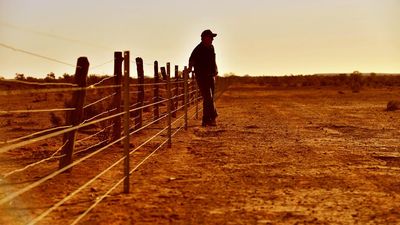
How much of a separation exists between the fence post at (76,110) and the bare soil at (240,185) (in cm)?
29


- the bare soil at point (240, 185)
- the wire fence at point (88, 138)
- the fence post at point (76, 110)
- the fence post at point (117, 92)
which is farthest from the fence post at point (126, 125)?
the fence post at point (117, 92)

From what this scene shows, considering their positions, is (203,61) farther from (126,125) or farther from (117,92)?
(126,125)

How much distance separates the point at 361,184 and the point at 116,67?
5.22 metres

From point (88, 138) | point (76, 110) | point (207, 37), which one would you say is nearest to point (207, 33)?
point (207, 37)

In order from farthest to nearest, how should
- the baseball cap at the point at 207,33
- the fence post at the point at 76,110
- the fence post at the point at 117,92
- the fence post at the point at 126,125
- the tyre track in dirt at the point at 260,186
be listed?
1. the baseball cap at the point at 207,33
2. the fence post at the point at 117,92
3. the fence post at the point at 76,110
4. the fence post at the point at 126,125
5. the tyre track in dirt at the point at 260,186

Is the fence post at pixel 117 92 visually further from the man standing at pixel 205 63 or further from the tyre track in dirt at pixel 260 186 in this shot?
the man standing at pixel 205 63

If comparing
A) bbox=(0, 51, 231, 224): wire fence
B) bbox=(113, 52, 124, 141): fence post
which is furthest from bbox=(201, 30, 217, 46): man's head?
bbox=(113, 52, 124, 141): fence post

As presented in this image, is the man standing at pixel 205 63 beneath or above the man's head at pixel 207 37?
beneath

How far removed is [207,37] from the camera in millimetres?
14758

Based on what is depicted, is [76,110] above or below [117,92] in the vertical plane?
below

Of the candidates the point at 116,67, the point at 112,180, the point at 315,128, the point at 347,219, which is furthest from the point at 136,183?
the point at 315,128

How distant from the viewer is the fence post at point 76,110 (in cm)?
787

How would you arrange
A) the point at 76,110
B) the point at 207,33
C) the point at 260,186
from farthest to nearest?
1. the point at 207,33
2. the point at 76,110
3. the point at 260,186

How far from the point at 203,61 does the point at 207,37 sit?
1.90 feet
